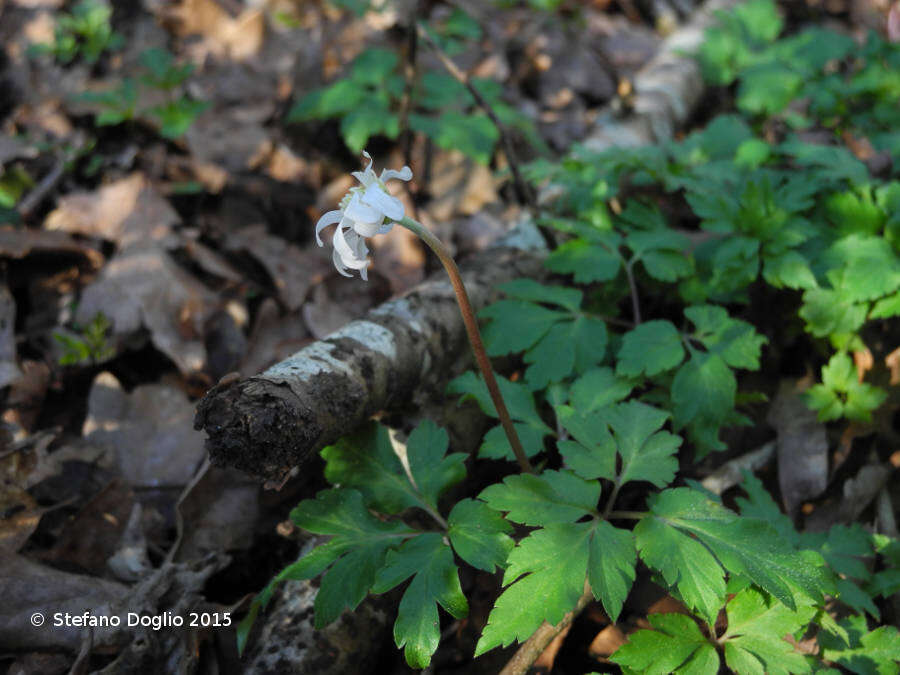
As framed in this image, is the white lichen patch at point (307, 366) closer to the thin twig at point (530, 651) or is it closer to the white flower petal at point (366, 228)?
the white flower petal at point (366, 228)

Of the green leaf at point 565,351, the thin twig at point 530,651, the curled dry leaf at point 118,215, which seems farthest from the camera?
the curled dry leaf at point 118,215

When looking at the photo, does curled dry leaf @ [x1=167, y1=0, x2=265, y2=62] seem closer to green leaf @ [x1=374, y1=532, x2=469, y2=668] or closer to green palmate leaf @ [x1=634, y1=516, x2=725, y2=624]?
green leaf @ [x1=374, y1=532, x2=469, y2=668]

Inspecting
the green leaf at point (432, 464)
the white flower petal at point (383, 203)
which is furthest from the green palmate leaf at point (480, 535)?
the white flower petal at point (383, 203)

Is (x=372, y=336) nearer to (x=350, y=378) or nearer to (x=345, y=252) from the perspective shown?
(x=350, y=378)

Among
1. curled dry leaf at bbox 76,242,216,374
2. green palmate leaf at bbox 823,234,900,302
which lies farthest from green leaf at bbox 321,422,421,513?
green palmate leaf at bbox 823,234,900,302

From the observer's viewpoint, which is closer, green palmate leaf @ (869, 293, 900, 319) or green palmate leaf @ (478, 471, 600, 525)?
green palmate leaf @ (478, 471, 600, 525)

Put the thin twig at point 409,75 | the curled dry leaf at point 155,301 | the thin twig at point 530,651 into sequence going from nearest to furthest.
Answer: the thin twig at point 530,651, the curled dry leaf at point 155,301, the thin twig at point 409,75
